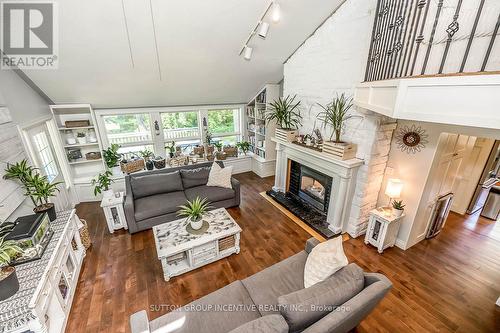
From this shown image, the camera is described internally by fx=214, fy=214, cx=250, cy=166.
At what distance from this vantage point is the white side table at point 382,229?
2.93 m

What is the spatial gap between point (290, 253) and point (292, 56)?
3.47 meters

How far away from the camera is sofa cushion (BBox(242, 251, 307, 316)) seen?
1.87m

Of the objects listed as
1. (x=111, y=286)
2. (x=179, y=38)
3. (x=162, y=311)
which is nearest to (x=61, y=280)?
(x=111, y=286)

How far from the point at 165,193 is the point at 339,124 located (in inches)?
123

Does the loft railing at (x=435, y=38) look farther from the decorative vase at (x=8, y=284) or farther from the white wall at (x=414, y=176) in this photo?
the decorative vase at (x=8, y=284)

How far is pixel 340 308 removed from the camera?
4.95 feet

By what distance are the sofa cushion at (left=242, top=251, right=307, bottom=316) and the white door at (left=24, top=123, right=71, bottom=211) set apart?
3369 millimetres

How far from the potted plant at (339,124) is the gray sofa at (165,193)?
6.08 feet

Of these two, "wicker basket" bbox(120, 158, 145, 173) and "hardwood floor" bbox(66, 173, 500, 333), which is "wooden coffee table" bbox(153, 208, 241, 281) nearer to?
"hardwood floor" bbox(66, 173, 500, 333)

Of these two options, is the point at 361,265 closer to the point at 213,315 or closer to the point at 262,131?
the point at 213,315

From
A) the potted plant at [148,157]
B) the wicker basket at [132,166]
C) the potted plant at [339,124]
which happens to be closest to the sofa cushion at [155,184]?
the wicker basket at [132,166]

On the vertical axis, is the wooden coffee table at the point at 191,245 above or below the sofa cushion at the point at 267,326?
below

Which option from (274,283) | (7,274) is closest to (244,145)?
(274,283)

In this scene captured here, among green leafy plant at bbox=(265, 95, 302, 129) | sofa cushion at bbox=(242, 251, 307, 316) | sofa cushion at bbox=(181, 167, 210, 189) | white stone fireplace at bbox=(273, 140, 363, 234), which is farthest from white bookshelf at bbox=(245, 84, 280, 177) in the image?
sofa cushion at bbox=(242, 251, 307, 316)
